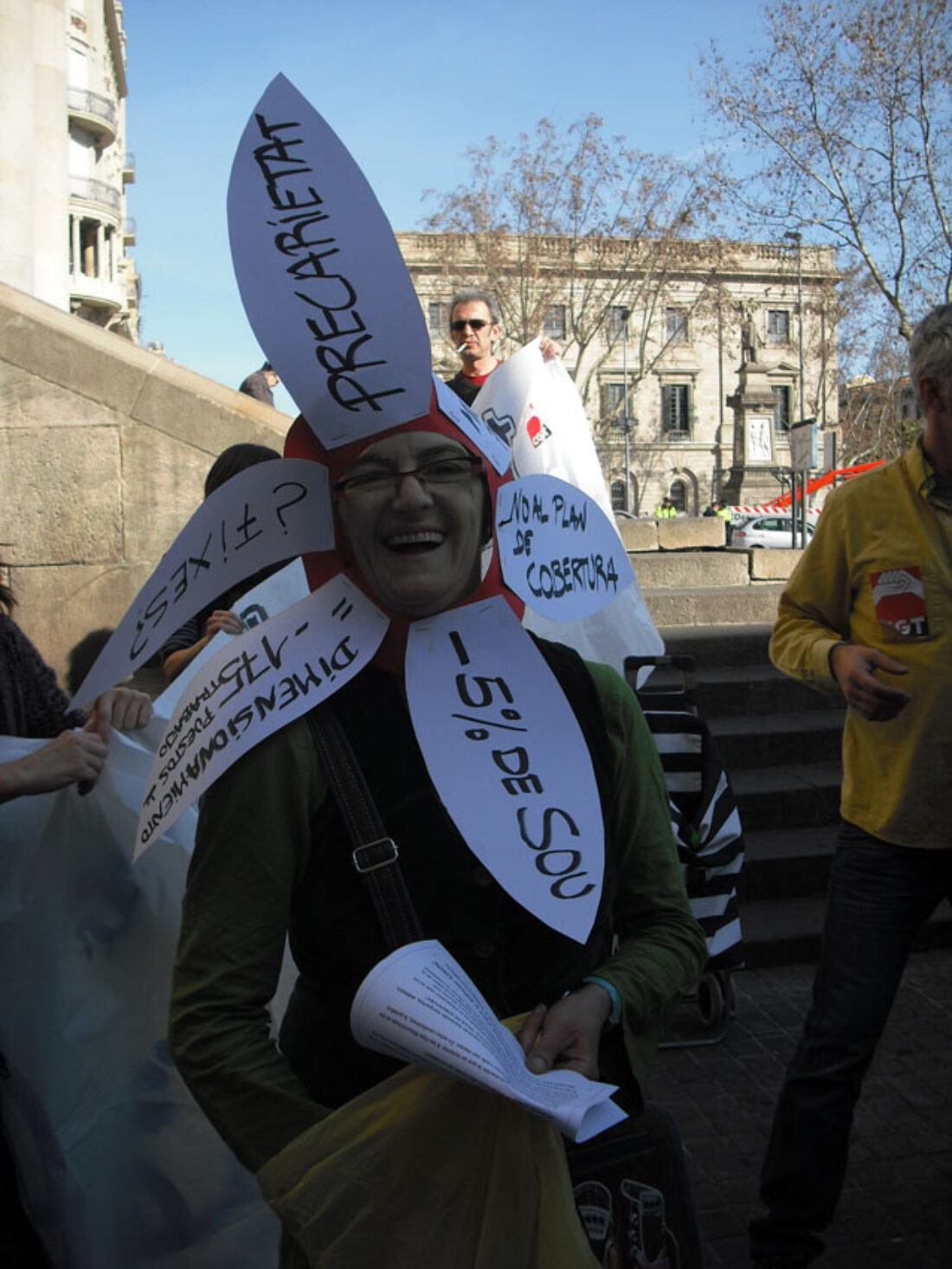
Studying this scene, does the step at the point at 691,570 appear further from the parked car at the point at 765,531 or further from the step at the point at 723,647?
the parked car at the point at 765,531

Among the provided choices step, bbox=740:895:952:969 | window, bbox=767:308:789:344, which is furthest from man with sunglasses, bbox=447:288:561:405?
window, bbox=767:308:789:344

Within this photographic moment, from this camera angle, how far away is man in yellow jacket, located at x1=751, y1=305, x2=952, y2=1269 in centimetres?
248

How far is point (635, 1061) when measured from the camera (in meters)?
1.47

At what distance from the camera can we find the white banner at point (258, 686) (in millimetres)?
1461

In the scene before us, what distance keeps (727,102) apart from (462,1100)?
1763 centimetres

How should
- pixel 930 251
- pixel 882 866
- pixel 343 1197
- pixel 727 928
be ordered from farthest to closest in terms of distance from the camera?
pixel 930 251 → pixel 727 928 → pixel 882 866 → pixel 343 1197

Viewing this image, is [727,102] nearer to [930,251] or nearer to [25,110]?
[930,251]

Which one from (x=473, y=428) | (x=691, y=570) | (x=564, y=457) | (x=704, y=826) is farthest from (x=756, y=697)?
(x=473, y=428)

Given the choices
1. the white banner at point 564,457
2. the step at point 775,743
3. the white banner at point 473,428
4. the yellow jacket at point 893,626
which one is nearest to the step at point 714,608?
the step at point 775,743

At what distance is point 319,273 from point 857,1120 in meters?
3.05

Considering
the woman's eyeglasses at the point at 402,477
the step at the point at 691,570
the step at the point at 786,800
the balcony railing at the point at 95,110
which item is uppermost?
the balcony railing at the point at 95,110

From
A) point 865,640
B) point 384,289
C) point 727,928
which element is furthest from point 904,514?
point 727,928

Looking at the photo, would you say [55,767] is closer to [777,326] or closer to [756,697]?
[756,697]

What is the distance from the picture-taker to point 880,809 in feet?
8.32
